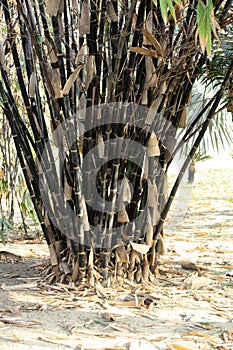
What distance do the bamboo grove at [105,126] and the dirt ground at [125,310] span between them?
140 mm

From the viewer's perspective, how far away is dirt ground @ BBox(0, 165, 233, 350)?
1937mm

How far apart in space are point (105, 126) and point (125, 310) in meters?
0.79

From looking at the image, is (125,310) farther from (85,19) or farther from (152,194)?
(85,19)

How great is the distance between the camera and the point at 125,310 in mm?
2268

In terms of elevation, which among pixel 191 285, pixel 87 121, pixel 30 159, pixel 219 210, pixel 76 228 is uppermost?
pixel 87 121

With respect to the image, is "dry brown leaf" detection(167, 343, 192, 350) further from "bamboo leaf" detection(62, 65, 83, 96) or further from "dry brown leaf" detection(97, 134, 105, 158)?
"bamboo leaf" detection(62, 65, 83, 96)

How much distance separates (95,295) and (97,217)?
35 centimetres

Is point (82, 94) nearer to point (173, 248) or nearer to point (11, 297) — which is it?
point (11, 297)

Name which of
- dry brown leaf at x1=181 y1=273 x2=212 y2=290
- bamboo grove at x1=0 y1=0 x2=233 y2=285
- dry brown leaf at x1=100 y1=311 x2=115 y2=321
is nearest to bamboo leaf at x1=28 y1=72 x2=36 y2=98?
bamboo grove at x1=0 y1=0 x2=233 y2=285

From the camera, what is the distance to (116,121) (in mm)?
2441

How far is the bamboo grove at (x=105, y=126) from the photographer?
2373mm

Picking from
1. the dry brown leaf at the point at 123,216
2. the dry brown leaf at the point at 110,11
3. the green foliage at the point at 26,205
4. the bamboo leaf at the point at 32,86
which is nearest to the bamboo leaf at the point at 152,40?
the dry brown leaf at the point at 110,11

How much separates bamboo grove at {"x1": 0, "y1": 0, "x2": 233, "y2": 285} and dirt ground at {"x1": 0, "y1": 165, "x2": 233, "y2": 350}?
14 cm

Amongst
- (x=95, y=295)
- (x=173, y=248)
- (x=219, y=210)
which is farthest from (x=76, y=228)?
(x=219, y=210)
